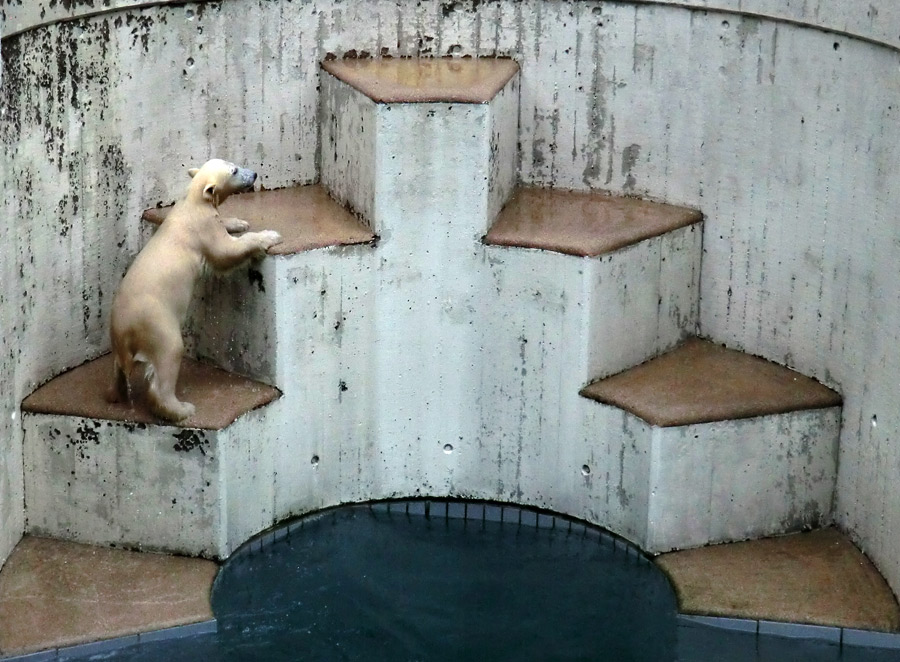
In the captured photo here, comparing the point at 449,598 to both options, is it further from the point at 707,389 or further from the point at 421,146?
the point at 421,146

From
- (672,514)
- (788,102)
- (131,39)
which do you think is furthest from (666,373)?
(131,39)

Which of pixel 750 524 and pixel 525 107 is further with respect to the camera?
pixel 525 107

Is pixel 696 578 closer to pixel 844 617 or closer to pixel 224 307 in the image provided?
pixel 844 617

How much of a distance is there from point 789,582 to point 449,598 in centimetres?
159

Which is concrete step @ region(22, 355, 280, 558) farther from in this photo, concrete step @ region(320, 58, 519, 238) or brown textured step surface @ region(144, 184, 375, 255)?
concrete step @ region(320, 58, 519, 238)

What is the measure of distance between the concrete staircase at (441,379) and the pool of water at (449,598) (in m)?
0.17

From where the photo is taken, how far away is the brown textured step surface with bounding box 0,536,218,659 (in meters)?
8.22

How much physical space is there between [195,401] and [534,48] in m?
2.64

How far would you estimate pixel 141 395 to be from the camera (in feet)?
28.9

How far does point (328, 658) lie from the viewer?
26.8 ft

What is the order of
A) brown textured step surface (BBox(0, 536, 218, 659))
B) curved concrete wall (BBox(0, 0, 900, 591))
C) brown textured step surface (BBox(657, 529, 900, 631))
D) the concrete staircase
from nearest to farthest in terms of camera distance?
brown textured step surface (BBox(0, 536, 218, 659))
brown textured step surface (BBox(657, 529, 900, 631))
curved concrete wall (BBox(0, 0, 900, 591))
the concrete staircase

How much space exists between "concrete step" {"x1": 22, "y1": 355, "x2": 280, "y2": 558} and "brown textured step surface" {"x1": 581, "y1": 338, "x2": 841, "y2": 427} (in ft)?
5.72

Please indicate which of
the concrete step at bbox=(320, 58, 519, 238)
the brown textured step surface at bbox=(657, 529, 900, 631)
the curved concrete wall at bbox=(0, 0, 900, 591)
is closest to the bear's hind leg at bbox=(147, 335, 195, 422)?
the curved concrete wall at bbox=(0, 0, 900, 591)

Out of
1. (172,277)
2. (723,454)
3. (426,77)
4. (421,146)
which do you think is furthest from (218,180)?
(723,454)
